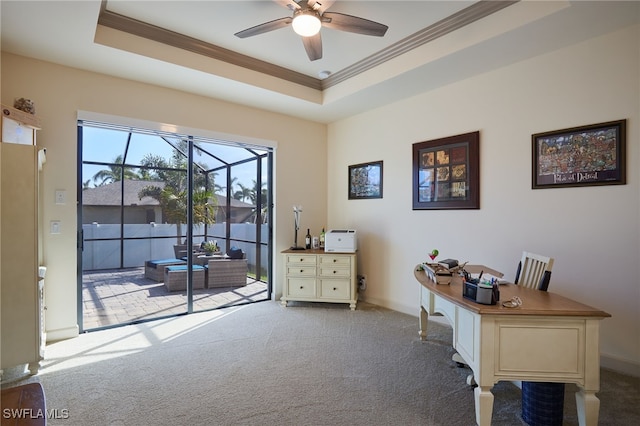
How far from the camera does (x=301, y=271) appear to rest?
419 cm

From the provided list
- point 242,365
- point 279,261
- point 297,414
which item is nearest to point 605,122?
point 297,414

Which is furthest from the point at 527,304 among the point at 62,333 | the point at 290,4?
the point at 62,333

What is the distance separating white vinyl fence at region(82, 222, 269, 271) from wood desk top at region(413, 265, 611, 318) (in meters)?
3.04

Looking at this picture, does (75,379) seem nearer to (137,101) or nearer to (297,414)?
(297,414)

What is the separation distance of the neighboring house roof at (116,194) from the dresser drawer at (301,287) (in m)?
1.98

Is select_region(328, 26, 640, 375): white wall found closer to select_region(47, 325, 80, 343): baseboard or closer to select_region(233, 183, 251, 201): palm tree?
select_region(233, 183, 251, 201): palm tree

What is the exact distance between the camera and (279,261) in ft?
14.9

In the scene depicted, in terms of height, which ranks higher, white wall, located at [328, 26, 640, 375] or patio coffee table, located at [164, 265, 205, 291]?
white wall, located at [328, 26, 640, 375]

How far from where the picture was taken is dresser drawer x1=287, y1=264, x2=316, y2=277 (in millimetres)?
4160

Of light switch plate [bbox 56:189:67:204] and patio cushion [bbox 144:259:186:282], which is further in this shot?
patio cushion [bbox 144:259:186:282]

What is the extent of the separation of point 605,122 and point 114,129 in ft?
15.1

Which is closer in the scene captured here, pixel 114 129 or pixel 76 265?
pixel 76 265

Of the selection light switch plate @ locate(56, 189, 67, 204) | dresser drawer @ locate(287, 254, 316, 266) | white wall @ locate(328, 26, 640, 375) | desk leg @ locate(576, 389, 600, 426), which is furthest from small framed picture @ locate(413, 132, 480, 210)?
light switch plate @ locate(56, 189, 67, 204)

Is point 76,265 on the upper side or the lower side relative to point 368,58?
lower
